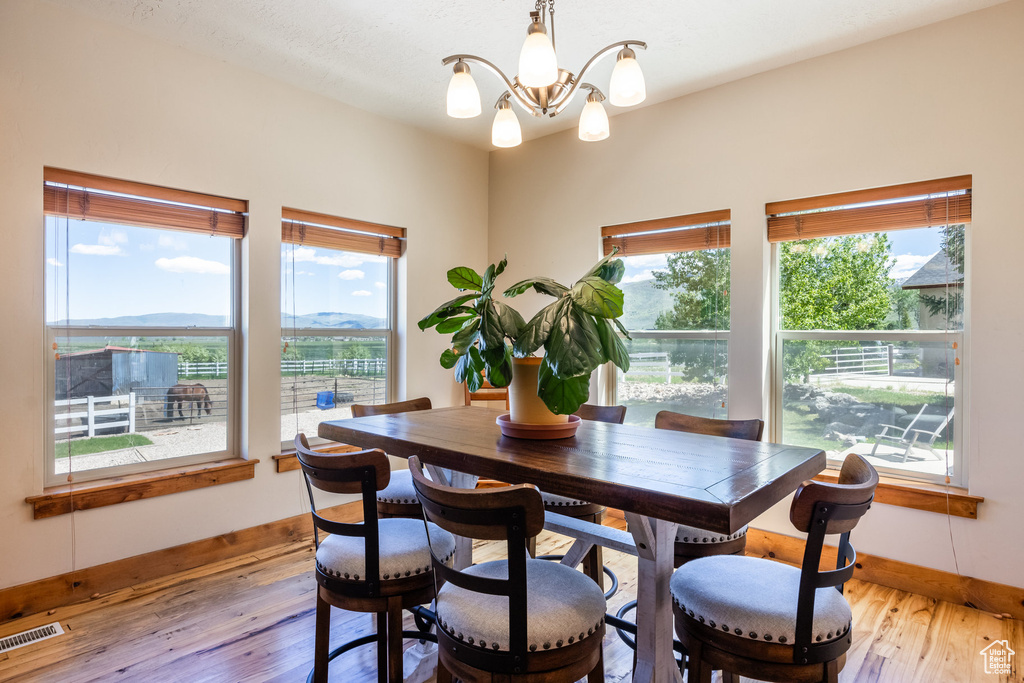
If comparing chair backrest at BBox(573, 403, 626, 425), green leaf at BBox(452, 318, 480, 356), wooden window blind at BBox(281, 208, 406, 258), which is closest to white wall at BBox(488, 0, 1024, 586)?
chair backrest at BBox(573, 403, 626, 425)

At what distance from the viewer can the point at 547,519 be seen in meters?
2.02

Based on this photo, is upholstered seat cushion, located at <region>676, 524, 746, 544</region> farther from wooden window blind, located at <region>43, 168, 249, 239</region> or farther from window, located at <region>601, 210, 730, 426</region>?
wooden window blind, located at <region>43, 168, 249, 239</region>

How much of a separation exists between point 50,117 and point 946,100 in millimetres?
4181

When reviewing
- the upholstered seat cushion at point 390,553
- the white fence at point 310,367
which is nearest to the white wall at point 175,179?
the white fence at point 310,367

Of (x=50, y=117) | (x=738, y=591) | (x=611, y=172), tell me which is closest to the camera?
(x=738, y=591)

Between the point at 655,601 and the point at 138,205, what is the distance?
9.94ft

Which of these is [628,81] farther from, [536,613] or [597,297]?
[536,613]

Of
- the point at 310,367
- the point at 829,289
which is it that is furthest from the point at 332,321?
the point at 829,289

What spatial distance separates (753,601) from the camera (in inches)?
54.5

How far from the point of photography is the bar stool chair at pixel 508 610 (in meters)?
1.21

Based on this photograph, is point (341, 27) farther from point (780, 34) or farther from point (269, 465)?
point (269, 465)

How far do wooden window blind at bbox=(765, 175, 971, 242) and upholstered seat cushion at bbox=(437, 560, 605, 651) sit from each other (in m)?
2.53

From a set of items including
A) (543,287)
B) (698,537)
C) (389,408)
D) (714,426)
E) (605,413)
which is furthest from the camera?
(389,408)

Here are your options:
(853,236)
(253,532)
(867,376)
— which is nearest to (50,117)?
(253,532)
